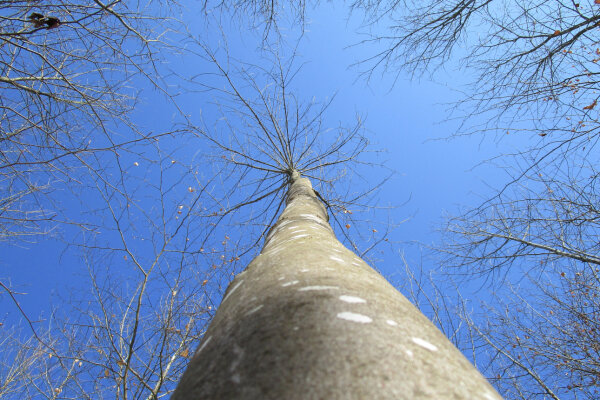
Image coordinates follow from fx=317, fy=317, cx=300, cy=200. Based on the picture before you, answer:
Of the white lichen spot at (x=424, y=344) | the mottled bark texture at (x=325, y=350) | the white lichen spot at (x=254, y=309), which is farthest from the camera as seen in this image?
the white lichen spot at (x=254, y=309)

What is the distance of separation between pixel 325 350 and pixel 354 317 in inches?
4.4

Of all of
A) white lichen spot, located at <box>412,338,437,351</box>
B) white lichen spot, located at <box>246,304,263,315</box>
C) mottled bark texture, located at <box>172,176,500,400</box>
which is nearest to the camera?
mottled bark texture, located at <box>172,176,500,400</box>

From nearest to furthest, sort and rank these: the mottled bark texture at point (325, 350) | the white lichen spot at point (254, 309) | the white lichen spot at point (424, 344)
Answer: the mottled bark texture at point (325, 350) < the white lichen spot at point (424, 344) < the white lichen spot at point (254, 309)

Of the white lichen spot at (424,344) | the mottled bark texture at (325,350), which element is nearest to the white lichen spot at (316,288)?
the mottled bark texture at (325,350)

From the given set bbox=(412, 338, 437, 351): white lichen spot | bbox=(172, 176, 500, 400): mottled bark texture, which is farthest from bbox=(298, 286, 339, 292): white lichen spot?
bbox=(412, 338, 437, 351): white lichen spot

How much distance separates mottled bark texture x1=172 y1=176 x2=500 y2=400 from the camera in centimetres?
42

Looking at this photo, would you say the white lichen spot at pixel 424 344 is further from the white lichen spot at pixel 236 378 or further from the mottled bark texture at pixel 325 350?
the white lichen spot at pixel 236 378

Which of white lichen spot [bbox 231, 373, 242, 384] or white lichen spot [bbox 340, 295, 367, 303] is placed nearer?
white lichen spot [bbox 231, 373, 242, 384]

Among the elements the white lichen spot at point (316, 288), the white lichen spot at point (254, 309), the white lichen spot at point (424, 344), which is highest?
the white lichen spot at point (316, 288)

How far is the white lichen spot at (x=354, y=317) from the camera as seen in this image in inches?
22.1

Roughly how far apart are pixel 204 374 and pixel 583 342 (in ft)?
15.7

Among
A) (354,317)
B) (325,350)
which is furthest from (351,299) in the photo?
(325,350)

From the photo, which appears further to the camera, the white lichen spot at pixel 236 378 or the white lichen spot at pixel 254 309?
the white lichen spot at pixel 254 309

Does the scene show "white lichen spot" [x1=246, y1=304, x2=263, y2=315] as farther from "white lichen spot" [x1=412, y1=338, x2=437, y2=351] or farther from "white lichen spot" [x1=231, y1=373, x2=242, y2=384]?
"white lichen spot" [x1=412, y1=338, x2=437, y2=351]
